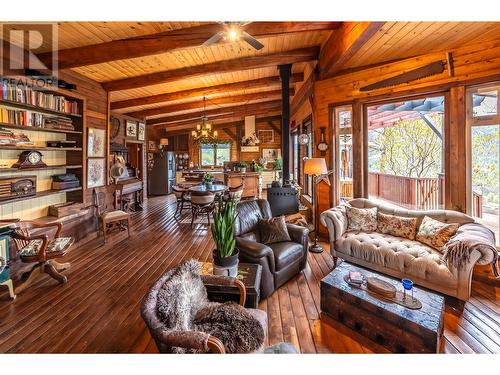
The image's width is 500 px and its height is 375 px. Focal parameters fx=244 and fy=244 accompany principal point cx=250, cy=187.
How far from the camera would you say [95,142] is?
4691 millimetres

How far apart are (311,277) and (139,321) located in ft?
6.52

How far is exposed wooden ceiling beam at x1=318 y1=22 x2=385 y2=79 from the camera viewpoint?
255cm

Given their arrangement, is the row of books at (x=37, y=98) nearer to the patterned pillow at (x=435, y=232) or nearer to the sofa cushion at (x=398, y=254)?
the sofa cushion at (x=398, y=254)

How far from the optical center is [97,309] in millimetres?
2430

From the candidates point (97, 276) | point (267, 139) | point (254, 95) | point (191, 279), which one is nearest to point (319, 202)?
point (191, 279)

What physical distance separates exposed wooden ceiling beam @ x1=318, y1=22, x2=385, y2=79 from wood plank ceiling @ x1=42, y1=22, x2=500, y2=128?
1.0 inches

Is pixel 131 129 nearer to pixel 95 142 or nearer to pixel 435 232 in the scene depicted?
pixel 95 142

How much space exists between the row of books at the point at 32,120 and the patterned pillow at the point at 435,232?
525 cm

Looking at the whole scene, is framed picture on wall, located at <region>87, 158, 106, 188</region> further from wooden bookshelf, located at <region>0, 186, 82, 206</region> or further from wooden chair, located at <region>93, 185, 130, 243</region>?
wooden bookshelf, located at <region>0, 186, 82, 206</region>

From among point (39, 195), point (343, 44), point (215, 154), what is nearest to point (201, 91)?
point (343, 44)

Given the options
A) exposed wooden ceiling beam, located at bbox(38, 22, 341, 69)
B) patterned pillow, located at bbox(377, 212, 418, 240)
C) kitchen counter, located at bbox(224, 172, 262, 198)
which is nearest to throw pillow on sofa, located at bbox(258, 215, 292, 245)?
patterned pillow, located at bbox(377, 212, 418, 240)

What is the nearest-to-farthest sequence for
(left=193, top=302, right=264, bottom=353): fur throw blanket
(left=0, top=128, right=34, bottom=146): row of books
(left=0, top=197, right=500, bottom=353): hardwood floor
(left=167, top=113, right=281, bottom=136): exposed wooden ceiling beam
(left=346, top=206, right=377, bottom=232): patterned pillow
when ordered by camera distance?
(left=193, top=302, right=264, bottom=353): fur throw blanket → (left=0, top=197, right=500, bottom=353): hardwood floor → (left=0, top=128, right=34, bottom=146): row of books → (left=346, top=206, right=377, bottom=232): patterned pillow → (left=167, top=113, right=281, bottom=136): exposed wooden ceiling beam

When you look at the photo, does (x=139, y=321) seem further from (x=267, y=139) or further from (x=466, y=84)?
(x=267, y=139)

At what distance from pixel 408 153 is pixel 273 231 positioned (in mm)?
2617
